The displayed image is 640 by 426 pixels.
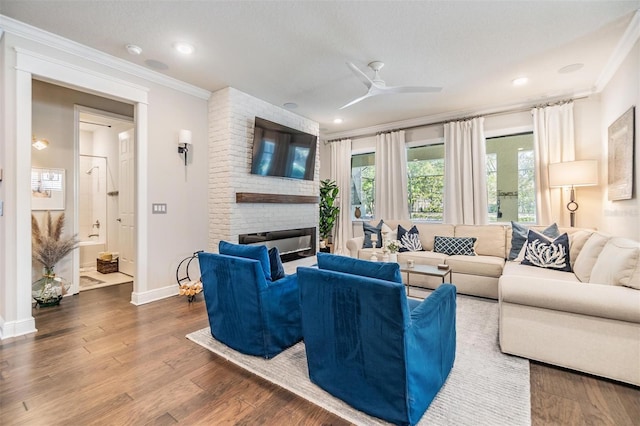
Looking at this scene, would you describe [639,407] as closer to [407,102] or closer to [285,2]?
[285,2]

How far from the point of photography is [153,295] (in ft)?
11.9

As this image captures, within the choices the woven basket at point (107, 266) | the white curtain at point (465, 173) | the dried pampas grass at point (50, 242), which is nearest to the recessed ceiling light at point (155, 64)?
the dried pampas grass at point (50, 242)

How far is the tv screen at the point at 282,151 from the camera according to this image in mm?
4320

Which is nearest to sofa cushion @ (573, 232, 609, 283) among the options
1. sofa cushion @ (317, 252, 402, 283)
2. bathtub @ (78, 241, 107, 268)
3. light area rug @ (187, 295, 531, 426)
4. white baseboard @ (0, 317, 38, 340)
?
light area rug @ (187, 295, 531, 426)

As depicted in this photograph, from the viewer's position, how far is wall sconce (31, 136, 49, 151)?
3.67 meters

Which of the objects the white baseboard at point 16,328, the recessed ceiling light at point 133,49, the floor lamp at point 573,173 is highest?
the recessed ceiling light at point 133,49

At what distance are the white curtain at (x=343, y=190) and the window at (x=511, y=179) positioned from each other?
2.60m

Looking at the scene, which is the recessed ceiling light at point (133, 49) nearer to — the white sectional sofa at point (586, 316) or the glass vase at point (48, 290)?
the glass vase at point (48, 290)

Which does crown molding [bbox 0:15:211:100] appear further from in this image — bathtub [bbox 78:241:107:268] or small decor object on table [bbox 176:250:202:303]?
bathtub [bbox 78:241:107:268]

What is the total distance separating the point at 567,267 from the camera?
3154mm

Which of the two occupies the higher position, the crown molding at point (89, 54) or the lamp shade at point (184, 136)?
the crown molding at point (89, 54)

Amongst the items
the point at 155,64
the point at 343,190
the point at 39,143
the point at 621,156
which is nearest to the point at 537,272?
the point at 621,156

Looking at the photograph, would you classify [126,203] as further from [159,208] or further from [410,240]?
[410,240]

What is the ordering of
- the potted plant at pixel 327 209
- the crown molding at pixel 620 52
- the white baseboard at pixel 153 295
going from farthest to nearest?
the potted plant at pixel 327 209 < the white baseboard at pixel 153 295 < the crown molding at pixel 620 52
